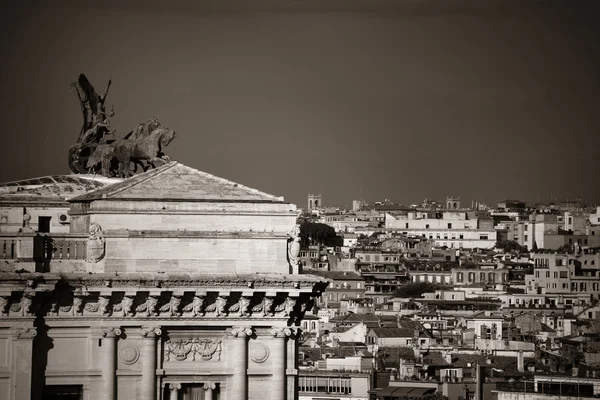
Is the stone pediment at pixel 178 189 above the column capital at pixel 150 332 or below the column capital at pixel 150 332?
above

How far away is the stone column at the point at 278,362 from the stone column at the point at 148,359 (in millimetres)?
1712

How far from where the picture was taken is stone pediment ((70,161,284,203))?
32.9 meters

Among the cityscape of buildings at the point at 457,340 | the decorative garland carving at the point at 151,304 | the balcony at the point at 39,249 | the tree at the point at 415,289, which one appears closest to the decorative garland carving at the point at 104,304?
the decorative garland carving at the point at 151,304

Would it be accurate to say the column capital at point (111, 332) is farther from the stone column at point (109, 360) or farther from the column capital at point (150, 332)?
the column capital at point (150, 332)

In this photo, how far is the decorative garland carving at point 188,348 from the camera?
1288 inches

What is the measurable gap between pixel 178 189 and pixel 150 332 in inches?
88.0

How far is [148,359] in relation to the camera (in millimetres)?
32500

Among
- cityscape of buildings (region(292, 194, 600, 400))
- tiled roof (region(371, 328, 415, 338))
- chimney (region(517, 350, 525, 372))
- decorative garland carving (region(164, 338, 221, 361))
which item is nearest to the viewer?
decorative garland carving (region(164, 338, 221, 361))

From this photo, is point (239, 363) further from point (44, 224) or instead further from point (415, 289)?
point (415, 289)

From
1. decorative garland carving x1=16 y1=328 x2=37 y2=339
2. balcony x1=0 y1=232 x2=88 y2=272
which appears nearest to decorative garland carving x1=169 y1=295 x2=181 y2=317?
balcony x1=0 y1=232 x2=88 y2=272

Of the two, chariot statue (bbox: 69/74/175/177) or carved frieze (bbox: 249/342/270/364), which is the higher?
chariot statue (bbox: 69/74/175/177)

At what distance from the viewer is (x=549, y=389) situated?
88.9 meters

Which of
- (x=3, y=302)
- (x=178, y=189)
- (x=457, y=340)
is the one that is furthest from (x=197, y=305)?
(x=457, y=340)

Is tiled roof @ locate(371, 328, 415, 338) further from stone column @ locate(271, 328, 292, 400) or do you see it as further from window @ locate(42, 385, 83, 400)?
window @ locate(42, 385, 83, 400)
